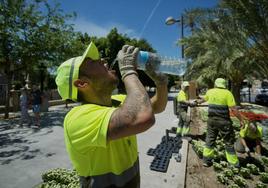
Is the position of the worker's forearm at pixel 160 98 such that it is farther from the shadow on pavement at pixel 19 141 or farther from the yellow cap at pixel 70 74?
the shadow on pavement at pixel 19 141

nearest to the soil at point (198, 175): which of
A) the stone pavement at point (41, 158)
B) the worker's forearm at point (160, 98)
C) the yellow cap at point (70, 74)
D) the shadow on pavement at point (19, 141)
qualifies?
the stone pavement at point (41, 158)

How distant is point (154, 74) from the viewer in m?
1.89

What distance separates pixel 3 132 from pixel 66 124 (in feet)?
30.9

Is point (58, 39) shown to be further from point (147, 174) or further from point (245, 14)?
point (147, 174)

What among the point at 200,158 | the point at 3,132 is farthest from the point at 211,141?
the point at 3,132

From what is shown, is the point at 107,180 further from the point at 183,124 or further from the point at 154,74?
the point at 183,124

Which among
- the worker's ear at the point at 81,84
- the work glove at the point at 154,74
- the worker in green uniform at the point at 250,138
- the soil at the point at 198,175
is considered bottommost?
the soil at the point at 198,175

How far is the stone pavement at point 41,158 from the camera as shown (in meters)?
4.71

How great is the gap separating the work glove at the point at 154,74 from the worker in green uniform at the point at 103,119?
0.01 metres

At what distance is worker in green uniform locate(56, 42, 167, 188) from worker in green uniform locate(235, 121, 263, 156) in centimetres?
513

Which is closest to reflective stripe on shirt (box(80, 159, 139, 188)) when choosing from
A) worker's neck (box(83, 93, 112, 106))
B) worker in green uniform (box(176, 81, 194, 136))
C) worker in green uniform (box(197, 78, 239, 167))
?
worker's neck (box(83, 93, 112, 106))

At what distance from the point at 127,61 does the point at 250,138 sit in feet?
18.7

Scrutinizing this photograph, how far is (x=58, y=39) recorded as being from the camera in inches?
529

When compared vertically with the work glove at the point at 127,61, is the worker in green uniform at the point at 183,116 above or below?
below
